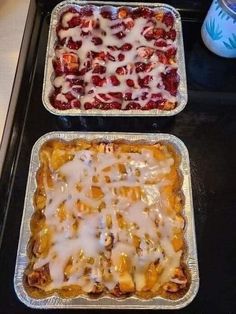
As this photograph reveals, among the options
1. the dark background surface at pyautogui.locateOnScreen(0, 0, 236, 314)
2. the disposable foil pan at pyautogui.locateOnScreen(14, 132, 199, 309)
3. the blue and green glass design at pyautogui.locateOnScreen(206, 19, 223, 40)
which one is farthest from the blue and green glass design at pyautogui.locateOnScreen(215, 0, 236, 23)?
the disposable foil pan at pyautogui.locateOnScreen(14, 132, 199, 309)

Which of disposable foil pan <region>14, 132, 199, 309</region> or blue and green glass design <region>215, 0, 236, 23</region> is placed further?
blue and green glass design <region>215, 0, 236, 23</region>

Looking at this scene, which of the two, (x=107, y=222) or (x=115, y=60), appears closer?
(x=107, y=222)

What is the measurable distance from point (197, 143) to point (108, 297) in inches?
15.7

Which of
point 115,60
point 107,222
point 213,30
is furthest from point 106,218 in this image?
point 213,30

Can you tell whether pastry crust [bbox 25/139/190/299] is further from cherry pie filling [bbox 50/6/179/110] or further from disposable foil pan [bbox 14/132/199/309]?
cherry pie filling [bbox 50/6/179/110]

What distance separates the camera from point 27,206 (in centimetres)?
78

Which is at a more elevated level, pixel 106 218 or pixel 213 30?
pixel 213 30

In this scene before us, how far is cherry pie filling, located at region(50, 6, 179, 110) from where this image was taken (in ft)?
2.98

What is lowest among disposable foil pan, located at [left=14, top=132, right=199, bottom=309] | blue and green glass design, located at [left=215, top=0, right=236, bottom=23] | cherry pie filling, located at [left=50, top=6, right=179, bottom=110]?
disposable foil pan, located at [left=14, top=132, right=199, bottom=309]

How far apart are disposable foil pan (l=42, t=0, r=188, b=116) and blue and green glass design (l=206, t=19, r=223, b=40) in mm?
67

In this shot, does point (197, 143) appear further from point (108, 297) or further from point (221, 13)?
point (108, 297)

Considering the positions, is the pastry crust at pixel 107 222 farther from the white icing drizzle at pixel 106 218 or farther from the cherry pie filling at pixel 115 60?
the cherry pie filling at pixel 115 60

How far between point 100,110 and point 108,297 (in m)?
0.39

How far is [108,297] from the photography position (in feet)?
2.32
